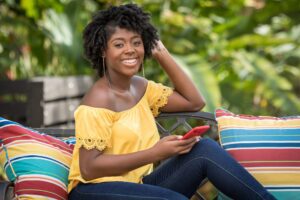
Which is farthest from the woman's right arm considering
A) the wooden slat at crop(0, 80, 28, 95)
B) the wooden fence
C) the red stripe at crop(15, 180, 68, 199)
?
the wooden slat at crop(0, 80, 28, 95)

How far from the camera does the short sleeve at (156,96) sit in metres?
3.23

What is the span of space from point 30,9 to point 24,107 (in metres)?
0.69

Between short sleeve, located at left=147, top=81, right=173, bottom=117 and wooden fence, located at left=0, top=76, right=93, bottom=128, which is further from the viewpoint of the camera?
wooden fence, located at left=0, top=76, right=93, bottom=128

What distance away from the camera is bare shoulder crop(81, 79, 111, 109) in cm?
289

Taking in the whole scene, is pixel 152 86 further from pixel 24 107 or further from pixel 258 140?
pixel 24 107

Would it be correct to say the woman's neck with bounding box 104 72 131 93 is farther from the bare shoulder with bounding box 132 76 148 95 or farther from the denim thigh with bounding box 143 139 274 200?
the denim thigh with bounding box 143 139 274 200

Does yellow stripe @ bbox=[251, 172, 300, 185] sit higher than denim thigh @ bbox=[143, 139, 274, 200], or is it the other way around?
denim thigh @ bbox=[143, 139, 274, 200]

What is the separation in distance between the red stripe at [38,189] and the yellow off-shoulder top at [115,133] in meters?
0.05

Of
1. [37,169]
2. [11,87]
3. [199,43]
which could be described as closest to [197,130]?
[37,169]

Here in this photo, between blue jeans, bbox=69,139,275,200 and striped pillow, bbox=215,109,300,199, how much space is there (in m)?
0.19

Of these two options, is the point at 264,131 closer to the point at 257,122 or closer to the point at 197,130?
the point at 257,122

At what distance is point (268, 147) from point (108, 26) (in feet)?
2.63

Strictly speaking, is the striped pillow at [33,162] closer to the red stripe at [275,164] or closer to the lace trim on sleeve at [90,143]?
the lace trim on sleeve at [90,143]

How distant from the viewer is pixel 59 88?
5.62 meters
